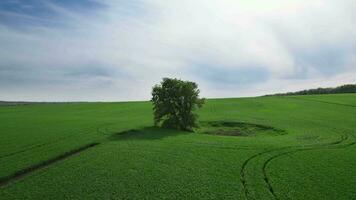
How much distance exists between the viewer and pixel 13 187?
63.5 ft

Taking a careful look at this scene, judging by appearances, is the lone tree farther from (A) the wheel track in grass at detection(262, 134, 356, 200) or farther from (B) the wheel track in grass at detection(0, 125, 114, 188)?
(A) the wheel track in grass at detection(262, 134, 356, 200)

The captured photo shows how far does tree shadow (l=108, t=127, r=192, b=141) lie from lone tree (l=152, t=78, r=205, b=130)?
2.01 m

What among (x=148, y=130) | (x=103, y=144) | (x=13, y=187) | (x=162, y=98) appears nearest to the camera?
(x=13, y=187)

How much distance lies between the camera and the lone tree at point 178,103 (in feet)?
138

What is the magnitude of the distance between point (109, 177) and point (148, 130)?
61.8ft

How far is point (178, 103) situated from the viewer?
42344mm

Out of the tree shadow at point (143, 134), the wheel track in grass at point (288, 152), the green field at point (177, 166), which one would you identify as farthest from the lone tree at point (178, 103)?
the wheel track in grass at point (288, 152)

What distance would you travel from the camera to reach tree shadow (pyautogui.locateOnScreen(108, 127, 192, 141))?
1336 inches

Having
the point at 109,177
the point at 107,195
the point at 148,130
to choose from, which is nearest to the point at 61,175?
the point at 109,177

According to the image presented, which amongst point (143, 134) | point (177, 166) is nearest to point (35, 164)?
point (177, 166)

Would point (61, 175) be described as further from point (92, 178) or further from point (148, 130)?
point (148, 130)

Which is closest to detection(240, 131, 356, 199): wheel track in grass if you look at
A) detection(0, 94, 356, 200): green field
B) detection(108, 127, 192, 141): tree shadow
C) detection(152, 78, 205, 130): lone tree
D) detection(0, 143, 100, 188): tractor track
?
detection(0, 94, 356, 200): green field

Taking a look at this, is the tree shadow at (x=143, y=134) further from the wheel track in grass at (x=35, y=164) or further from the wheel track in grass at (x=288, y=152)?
the wheel track in grass at (x=288, y=152)

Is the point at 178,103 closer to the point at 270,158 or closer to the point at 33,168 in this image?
the point at 270,158
